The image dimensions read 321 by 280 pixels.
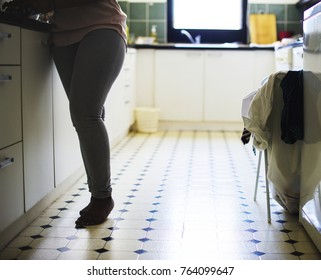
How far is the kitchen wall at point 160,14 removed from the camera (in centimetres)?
558

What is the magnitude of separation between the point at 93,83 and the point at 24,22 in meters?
0.34

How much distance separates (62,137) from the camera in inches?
106

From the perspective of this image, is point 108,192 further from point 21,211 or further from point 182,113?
point 182,113

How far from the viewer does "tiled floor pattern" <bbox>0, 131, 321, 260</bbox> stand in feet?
6.58

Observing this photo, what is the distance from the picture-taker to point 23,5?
2131mm

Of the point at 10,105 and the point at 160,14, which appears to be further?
the point at 160,14

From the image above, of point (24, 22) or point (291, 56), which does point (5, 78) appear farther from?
point (291, 56)

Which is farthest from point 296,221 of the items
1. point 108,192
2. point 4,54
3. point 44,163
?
point 4,54

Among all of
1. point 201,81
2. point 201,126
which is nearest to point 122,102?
point 201,81

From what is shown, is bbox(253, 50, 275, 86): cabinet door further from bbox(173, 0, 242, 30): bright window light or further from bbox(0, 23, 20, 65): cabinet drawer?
bbox(0, 23, 20, 65): cabinet drawer

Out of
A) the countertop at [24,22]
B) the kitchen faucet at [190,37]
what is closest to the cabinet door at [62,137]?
the countertop at [24,22]

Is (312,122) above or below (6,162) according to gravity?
above

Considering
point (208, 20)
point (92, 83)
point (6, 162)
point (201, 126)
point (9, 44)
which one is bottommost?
point (201, 126)

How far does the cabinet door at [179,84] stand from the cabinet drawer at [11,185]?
3.25 metres
